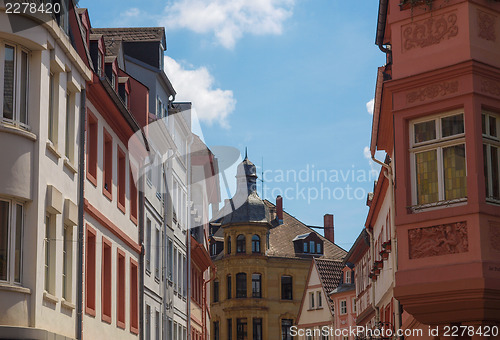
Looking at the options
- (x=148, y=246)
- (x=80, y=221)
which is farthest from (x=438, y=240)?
(x=148, y=246)

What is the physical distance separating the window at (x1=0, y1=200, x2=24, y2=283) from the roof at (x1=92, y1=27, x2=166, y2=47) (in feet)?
60.5

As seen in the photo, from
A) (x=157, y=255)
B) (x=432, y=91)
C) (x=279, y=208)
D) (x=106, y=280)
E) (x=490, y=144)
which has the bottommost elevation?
(x=106, y=280)

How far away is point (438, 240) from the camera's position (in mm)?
17422

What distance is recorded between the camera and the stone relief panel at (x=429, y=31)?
18.2m

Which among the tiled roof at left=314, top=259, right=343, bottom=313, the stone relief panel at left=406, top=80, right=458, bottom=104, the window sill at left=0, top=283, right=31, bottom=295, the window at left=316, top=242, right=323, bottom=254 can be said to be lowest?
the window sill at left=0, top=283, right=31, bottom=295

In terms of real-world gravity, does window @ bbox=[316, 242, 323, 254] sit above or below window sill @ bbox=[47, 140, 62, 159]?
above

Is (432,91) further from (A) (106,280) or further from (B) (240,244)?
(B) (240,244)

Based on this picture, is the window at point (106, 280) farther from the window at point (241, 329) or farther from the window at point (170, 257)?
the window at point (241, 329)

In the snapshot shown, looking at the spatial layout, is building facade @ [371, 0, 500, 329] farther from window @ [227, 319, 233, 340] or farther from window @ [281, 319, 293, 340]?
window @ [281, 319, 293, 340]

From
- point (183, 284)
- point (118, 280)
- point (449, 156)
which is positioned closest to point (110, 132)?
point (118, 280)

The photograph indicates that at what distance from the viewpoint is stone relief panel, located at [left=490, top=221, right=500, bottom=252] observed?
16.9 metres

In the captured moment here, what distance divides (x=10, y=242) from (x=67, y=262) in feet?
11.3

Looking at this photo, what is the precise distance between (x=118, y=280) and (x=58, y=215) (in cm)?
787

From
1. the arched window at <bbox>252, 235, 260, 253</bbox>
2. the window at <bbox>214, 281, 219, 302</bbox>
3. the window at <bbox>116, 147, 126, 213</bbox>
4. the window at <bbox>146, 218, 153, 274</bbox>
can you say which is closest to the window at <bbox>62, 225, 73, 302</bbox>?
the window at <bbox>116, 147, 126, 213</bbox>
